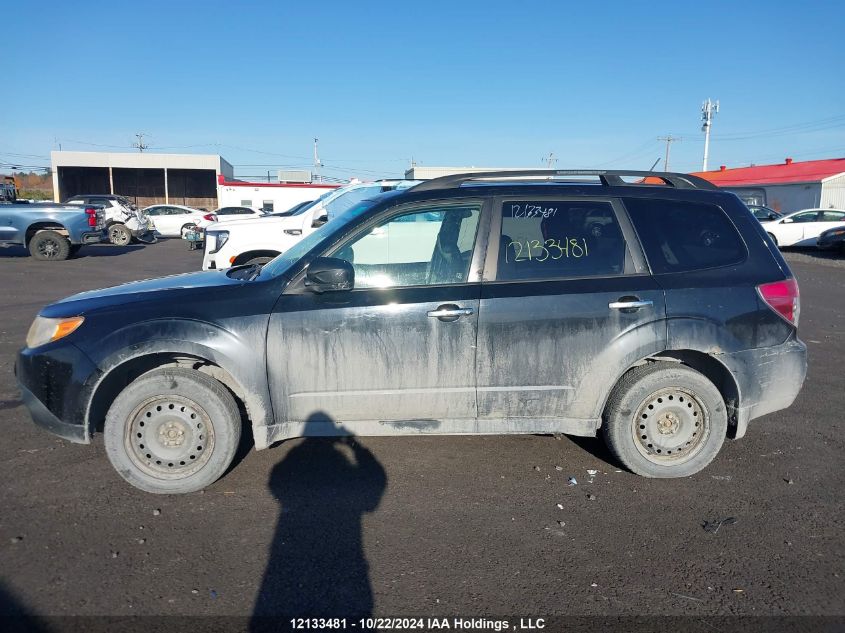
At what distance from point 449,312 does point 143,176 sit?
1979 inches

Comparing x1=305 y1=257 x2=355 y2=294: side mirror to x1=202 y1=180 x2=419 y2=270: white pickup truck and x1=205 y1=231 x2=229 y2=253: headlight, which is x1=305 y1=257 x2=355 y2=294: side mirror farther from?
x1=205 y1=231 x2=229 y2=253: headlight

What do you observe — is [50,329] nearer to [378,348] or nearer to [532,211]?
[378,348]

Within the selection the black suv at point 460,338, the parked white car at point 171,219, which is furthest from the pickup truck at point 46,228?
the black suv at point 460,338

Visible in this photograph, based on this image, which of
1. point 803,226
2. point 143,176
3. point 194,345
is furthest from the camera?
point 143,176

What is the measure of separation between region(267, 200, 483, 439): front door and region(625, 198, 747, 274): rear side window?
117 centimetres

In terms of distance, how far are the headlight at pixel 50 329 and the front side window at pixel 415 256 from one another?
1.63 m

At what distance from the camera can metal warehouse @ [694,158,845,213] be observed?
3142cm

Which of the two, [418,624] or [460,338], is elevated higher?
[460,338]

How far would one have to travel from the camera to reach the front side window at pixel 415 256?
4086 millimetres

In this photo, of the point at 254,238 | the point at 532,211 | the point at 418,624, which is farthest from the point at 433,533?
the point at 254,238

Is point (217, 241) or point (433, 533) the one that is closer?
point (433, 533)

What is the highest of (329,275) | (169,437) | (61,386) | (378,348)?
(329,275)

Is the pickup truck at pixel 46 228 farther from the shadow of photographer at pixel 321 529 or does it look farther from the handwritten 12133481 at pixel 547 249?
the handwritten 12133481 at pixel 547 249

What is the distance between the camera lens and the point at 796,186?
33.4 m
